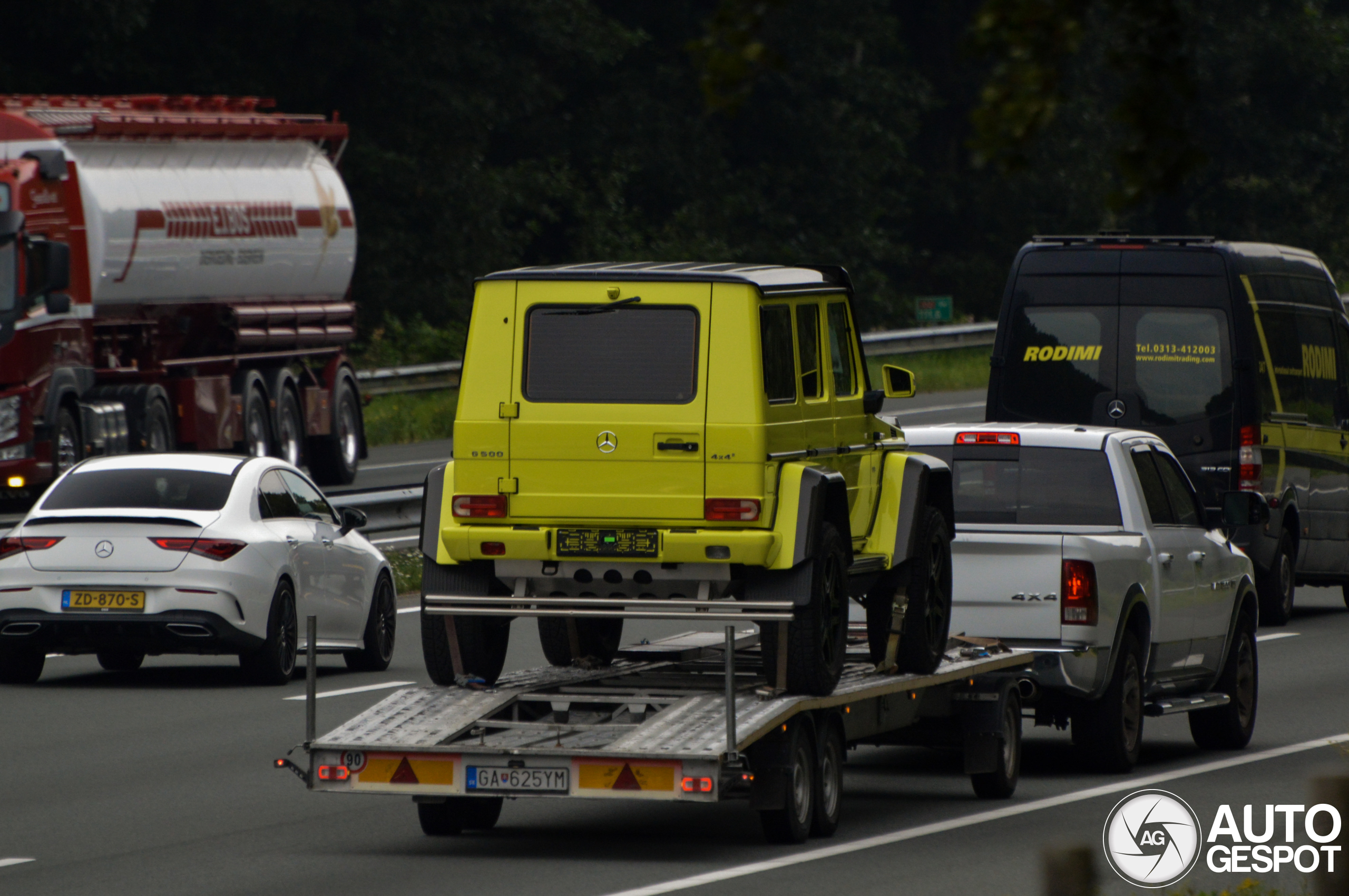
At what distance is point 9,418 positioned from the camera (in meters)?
26.5

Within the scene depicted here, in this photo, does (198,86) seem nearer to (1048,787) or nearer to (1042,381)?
(1042,381)

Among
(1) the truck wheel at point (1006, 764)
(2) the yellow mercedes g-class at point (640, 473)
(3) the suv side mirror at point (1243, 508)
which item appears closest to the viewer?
(2) the yellow mercedes g-class at point (640, 473)

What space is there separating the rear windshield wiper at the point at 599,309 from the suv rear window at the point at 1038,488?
274 cm

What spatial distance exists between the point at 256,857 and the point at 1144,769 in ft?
15.9

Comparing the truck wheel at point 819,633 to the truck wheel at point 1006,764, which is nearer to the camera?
the truck wheel at point 819,633

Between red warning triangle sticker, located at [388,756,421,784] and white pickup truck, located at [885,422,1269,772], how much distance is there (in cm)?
259

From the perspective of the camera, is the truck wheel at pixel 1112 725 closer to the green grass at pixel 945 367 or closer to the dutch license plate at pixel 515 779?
the dutch license plate at pixel 515 779

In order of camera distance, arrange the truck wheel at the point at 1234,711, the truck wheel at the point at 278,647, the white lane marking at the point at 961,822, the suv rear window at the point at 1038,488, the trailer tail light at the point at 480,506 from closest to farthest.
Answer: the white lane marking at the point at 961,822 < the trailer tail light at the point at 480,506 < the suv rear window at the point at 1038,488 < the truck wheel at the point at 1234,711 < the truck wheel at the point at 278,647

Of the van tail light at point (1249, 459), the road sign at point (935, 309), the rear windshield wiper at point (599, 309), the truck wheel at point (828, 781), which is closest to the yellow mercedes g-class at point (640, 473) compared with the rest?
the rear windshield wiper at point (599, 309)

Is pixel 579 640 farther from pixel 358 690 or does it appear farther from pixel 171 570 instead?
pixel 171 570

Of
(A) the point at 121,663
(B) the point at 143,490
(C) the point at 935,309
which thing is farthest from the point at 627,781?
(C) the point at 935,309

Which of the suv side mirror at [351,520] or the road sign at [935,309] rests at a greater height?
the road sign at [935,309]

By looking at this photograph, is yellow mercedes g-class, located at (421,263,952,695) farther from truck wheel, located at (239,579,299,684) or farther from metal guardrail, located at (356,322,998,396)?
metal guardrail, located at (356,322,998,396)

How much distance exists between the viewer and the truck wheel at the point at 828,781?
10.6m
